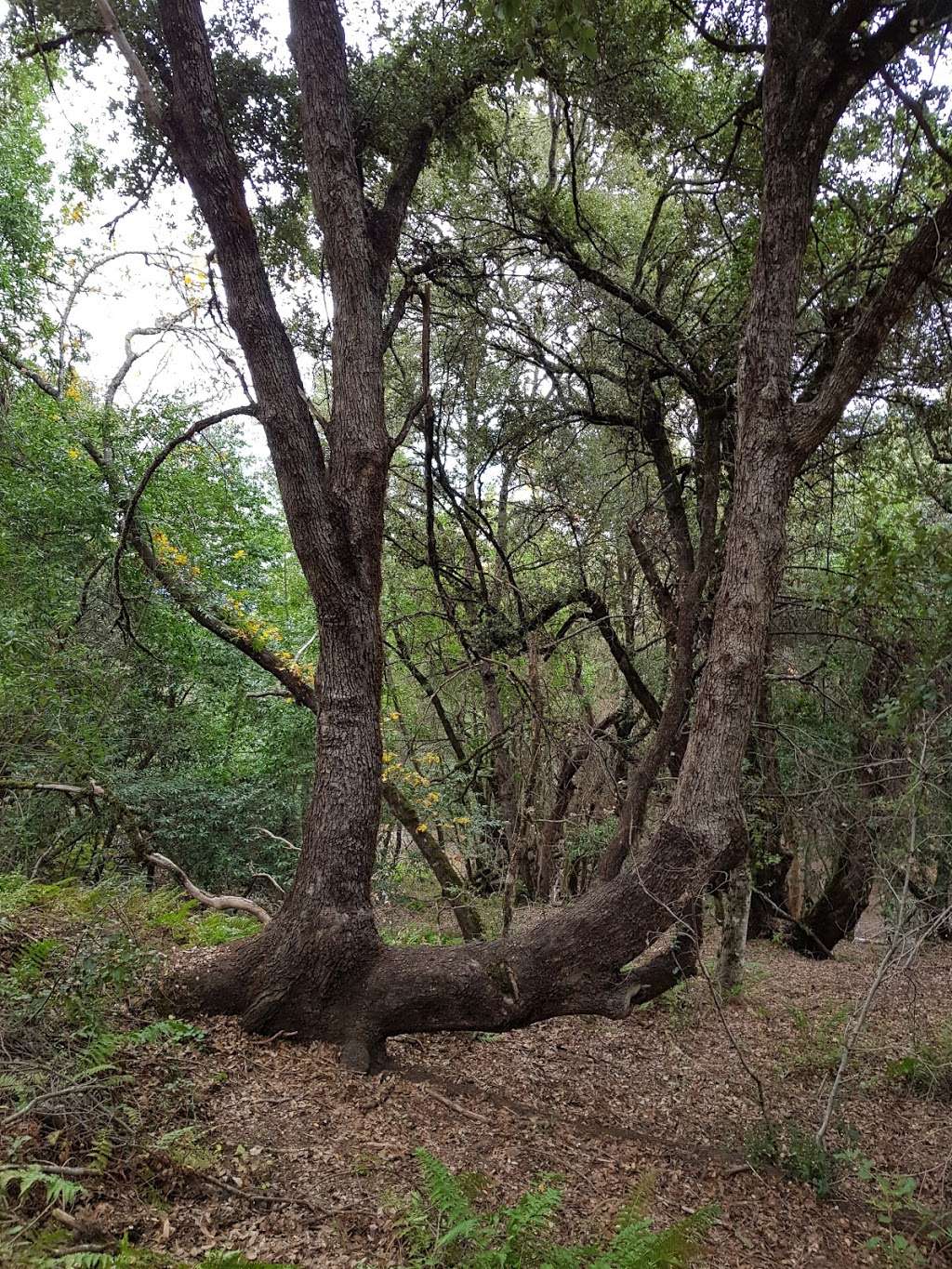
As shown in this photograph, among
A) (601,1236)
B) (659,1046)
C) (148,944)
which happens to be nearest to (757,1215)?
→ (601,1236)

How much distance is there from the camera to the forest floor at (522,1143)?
274 centimetres

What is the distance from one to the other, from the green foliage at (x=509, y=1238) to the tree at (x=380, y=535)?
112 centimetres

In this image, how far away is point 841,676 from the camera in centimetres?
707

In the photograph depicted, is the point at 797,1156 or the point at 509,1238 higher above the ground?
the point at 509,1238

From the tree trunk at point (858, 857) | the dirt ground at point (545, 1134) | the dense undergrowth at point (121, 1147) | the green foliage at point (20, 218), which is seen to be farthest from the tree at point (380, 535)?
the green foliage at point (20, 218)

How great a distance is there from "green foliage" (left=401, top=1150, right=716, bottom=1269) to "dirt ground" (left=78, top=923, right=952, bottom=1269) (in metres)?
0.13

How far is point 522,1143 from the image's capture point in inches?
146

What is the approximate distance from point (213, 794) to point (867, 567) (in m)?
8.29

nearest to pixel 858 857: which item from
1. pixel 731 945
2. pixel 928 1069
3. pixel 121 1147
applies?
pixel 731 945

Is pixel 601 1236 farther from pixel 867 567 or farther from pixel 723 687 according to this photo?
pixel 867 567

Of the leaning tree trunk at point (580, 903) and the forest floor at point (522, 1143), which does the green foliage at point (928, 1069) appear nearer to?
the forest floor at point (522, 1143)

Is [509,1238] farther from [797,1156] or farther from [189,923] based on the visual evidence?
[189,923]

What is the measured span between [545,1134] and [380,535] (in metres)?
3.29

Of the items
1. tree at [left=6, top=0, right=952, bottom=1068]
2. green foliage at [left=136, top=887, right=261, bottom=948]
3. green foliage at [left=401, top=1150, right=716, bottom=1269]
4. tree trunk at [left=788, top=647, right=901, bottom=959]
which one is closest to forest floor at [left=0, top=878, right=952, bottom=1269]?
green foliage at [left=401, top=1150, right=716, bottom=1269]
